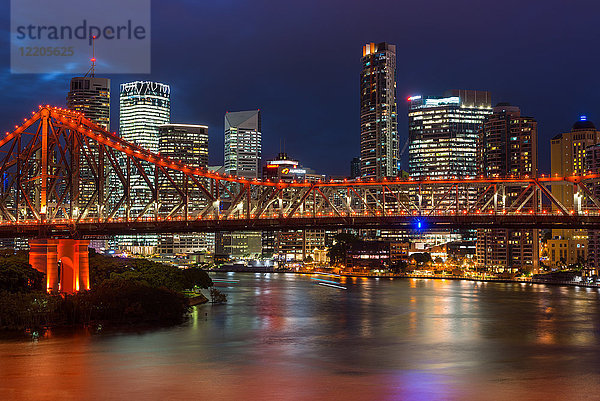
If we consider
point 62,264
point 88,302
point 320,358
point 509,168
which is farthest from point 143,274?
point 509,168

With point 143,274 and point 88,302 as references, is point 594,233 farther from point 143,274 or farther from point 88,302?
point 88,302

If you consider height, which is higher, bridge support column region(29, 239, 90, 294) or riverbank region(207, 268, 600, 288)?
bridge support column region(29, 239, 90, 294)

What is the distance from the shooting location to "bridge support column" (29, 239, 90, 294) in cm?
5784

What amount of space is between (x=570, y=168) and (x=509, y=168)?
15363 mm

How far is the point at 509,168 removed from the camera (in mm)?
188750

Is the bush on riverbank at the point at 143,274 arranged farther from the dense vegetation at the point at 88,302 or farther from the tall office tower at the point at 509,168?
the tall office tower at the point at 509,168

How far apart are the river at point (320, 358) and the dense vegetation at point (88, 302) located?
2298mm

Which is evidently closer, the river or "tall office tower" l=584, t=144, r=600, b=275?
the river

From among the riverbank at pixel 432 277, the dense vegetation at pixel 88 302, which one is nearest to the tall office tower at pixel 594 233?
the riverbank at pixel 432 277

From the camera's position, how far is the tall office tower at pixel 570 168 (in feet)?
543

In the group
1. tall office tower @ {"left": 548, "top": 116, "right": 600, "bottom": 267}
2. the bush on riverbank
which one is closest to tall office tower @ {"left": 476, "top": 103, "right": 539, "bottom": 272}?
tall office tower @ {"left": 548, "top": 116, "right": 600, "bottom": 267}

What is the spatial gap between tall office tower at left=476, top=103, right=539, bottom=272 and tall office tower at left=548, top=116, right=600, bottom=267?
32.3ft

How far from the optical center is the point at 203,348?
1821 inches

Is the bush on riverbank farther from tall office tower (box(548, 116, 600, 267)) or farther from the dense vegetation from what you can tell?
tall office tower (box(548, 116, 600, 267))
